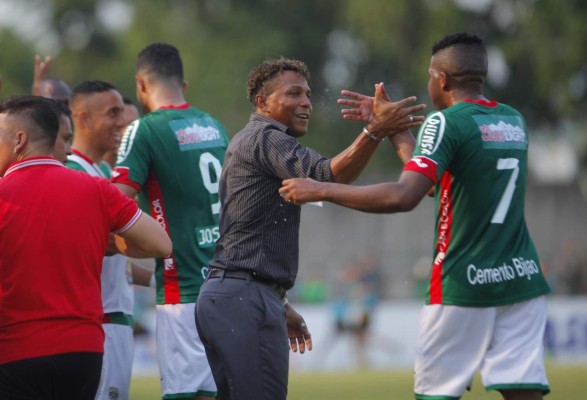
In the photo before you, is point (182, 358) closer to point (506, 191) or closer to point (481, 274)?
point (481, 274)

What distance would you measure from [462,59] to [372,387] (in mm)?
10180

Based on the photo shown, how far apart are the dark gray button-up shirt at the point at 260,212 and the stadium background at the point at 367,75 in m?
9.35

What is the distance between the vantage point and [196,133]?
856 centimetres

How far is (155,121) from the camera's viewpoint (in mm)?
8500

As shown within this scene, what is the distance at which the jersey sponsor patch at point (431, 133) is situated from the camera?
681 centimetres

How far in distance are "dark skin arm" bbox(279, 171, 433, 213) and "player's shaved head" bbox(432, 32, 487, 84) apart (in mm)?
1325

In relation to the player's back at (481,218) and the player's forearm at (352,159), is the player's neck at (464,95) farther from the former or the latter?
the player's forearm at (352,159)

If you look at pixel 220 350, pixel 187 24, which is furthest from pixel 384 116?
pixel 187 24

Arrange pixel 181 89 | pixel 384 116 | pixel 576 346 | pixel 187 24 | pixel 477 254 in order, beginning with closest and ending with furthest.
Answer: pixel 384 116 < pixel 477 254 < pixel 181 89 < pixel 576 346 < pixel 187 24

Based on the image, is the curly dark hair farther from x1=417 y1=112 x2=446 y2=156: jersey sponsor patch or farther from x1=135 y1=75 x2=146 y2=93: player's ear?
x1=135 y1=75 x2=146 y2=93: player's ear

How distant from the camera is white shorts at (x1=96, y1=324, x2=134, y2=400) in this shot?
27.8ft

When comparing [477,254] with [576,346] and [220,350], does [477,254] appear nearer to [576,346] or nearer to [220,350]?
[220,350]

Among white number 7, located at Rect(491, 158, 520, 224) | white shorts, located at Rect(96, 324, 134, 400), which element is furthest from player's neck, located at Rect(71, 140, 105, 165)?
white number 7, located at Rect(491, 158, 520, 224)

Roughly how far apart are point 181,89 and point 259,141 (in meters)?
2.49
